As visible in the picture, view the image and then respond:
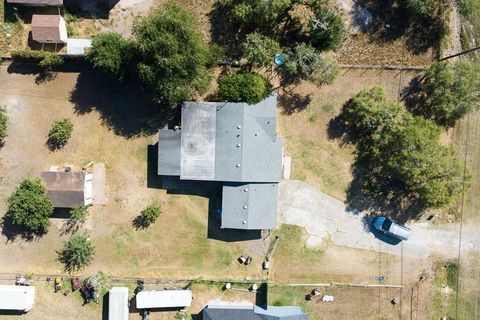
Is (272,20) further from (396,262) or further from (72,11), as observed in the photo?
(396,262)

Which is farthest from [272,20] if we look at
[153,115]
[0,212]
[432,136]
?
[0,212]

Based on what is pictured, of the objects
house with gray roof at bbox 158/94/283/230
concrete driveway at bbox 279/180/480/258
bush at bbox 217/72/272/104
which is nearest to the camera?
bush at bbox 217/72/272/104

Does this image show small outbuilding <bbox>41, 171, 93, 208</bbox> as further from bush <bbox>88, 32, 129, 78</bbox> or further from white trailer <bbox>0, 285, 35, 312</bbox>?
bush <bbox>88, 32, 129, 78</bbox>

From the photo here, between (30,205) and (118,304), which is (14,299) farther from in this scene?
(118,304)

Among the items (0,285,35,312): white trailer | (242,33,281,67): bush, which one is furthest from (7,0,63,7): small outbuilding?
(0,285,35,312): white trailer

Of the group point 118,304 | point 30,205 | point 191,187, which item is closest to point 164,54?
point 191,187

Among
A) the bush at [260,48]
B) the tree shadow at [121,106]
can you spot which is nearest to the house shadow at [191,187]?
the tree shadow at [121,106]
